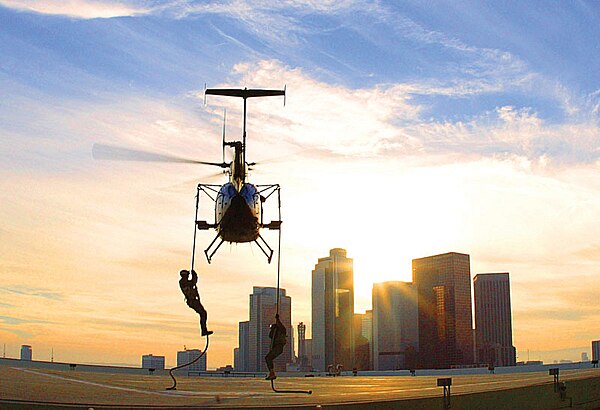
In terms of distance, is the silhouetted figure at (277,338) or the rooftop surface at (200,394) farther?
the silhouetted figure at (277,338)

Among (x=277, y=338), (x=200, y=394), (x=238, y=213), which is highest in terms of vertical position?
(x=238, y=213)

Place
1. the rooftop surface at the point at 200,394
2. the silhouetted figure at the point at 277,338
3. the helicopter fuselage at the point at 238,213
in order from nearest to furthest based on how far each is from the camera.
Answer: the rooftop surface at the point at 200,394
the silhouetted figure at the point at 277,338
the helicopter fuselage at the point at 238,213

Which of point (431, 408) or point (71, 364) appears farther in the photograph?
point (71, 364)

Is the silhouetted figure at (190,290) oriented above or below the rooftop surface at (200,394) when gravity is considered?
above

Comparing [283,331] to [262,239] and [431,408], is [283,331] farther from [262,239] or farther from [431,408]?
[262,239]

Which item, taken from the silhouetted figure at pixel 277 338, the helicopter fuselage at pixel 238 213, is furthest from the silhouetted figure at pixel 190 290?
the helicopter fuselage at pixel 238 213

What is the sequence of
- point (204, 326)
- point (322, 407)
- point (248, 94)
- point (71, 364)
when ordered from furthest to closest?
point (71, 364)
point (248, 94)
point (204, 326)
point (322, 407)

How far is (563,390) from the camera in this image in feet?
73.8

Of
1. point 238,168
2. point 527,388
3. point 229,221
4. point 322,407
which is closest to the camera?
point 322,407

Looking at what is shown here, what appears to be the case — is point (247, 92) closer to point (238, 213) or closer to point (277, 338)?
point (238, 213)

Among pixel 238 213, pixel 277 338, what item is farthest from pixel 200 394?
pixel 238 213

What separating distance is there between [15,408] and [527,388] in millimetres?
14501

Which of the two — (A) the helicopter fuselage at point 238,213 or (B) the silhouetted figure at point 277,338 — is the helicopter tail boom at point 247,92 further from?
(B) the silhouetted figure at point 277,338

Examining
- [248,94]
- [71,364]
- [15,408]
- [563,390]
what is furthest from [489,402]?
[71,364]
